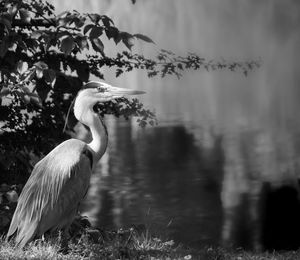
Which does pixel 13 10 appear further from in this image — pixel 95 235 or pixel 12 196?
pixel 95 235

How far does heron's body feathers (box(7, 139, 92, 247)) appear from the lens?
488 centimetres

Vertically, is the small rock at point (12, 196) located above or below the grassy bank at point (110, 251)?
above

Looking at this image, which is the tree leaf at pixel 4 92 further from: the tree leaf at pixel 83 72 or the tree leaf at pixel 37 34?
the tree leaf at pixel 83 72

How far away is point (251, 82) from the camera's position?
256 ft

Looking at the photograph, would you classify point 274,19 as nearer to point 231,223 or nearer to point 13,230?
point 231,223

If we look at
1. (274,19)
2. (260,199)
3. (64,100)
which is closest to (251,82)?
(274,19)

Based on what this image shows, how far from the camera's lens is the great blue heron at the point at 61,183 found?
193 inches

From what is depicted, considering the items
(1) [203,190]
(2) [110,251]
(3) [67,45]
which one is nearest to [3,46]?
(3) [67,45]

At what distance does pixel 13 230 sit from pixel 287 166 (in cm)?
1943

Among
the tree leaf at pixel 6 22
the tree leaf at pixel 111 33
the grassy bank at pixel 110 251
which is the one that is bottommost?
the grassy bank at pixel 110 251

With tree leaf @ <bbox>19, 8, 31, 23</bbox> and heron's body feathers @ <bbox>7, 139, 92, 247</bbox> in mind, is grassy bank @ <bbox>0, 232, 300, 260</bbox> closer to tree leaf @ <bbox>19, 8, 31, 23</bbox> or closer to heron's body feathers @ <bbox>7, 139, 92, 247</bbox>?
heron's body feathers @ <bbox>7, 139, 92, 247</bbox>

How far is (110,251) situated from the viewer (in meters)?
5.00

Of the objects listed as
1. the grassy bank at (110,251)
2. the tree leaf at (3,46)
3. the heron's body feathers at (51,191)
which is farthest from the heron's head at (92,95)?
the grassy bank at (110,251)

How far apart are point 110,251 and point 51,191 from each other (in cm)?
64
